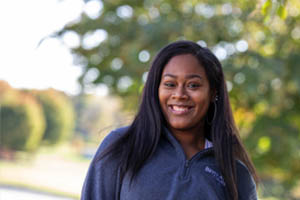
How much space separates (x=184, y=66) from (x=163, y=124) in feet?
1.01

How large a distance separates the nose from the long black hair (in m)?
0.12

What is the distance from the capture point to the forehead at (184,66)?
79.7 inches

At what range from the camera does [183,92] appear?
1993mm

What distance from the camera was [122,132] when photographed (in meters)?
2.04

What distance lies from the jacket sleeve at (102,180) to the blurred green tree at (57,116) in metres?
17.9

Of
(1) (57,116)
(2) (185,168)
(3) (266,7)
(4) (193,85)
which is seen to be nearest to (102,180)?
(2) (185,168)

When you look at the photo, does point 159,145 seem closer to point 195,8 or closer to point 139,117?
point 139,117

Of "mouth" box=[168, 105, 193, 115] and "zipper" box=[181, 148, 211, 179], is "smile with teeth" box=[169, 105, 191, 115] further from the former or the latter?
"zipper" box=[181, 148, 211, 179]

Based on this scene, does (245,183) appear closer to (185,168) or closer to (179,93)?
(185,168)

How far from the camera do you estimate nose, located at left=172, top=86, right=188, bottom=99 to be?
198 cm

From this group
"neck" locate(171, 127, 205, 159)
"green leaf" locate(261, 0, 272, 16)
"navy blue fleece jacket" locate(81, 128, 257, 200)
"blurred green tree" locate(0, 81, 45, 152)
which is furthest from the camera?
"blurred green tree" locate(0, 81, 45, 152)

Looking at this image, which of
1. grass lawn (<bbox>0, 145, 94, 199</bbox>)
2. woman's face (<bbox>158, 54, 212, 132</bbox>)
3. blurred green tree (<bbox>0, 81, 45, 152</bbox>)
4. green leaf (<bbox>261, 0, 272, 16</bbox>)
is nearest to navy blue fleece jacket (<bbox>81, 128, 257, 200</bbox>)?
woman's face (<bbox>158, 54, 212, 132</bbox>)

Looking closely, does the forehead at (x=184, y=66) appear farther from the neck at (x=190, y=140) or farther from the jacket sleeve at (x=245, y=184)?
the jacket sleeve at (x=245, y=184)

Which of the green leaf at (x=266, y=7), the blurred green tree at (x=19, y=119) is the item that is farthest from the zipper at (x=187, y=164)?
A: the blurred green tree at (x=19, y=119)
